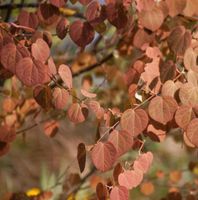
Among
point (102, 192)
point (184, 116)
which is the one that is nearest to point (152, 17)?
point (184, 116)

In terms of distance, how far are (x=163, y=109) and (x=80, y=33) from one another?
28 centimetres

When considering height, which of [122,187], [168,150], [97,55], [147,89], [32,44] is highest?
[32,44]

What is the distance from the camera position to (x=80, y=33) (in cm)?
116

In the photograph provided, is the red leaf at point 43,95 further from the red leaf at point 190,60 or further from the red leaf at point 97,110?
the red leaf at point 190,60

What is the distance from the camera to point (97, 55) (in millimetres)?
2133

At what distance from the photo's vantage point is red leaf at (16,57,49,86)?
0.96 metres

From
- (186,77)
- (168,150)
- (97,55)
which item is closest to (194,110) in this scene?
(186,77)

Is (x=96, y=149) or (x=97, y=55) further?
(x=97, y=55)

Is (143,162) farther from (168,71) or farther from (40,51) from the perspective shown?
(40,51)

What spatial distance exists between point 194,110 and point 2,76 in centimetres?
46

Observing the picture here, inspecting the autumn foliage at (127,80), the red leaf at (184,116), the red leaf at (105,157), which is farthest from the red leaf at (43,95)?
the red leaf at (184,116)

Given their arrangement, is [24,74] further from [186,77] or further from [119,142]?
[186,77]

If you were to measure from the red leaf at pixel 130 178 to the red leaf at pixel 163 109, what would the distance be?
118 mm

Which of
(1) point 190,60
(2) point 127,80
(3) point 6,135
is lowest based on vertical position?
(3) point 6,135
